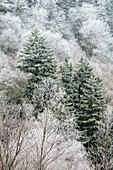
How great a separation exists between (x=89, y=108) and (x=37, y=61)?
6.68 m

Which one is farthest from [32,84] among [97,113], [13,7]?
[13,7]

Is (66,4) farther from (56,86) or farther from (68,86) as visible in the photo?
(56,86)

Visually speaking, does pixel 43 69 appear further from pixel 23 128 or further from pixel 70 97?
pixel 23 128

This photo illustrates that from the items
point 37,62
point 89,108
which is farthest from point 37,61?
point 89,108

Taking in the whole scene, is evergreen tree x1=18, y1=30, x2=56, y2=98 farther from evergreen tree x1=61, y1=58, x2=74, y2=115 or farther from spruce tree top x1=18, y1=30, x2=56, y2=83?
evergreen tree x1=61, y1=58, x2=74, y2=115

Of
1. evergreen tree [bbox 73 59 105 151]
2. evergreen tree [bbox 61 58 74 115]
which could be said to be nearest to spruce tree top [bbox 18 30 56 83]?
evergreen tree [bbox 61 58 74 115]

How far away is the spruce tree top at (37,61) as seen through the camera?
28219 millimetres

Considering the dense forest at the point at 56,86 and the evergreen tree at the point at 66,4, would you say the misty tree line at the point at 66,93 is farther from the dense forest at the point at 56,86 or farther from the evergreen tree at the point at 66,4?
the evergreen tree at the point at 66,4

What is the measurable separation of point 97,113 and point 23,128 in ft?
62.0

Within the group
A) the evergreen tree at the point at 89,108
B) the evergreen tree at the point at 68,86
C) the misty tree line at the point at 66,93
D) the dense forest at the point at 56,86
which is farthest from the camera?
the evergreen tree at the point at 68,86

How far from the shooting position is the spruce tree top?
92.6 ft

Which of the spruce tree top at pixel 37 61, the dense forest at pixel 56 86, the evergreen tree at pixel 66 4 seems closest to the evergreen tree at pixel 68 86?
the dense forest at pixel 56 86

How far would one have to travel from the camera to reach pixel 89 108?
1064 inches

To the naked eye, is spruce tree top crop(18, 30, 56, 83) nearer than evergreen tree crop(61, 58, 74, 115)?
No
